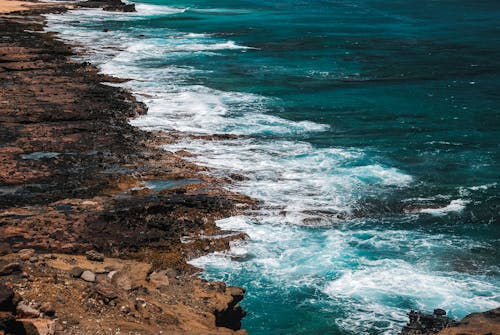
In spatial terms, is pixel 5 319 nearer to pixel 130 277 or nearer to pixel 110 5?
pixel 130 277

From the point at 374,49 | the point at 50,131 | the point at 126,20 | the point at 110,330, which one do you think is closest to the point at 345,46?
the point at 374,49

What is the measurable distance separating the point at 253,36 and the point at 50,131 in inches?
1674

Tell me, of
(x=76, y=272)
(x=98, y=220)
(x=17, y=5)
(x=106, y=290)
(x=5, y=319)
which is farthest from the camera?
(x=17, y=5)

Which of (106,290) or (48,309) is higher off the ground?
(48,309)

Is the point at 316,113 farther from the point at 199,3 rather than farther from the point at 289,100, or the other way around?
the point at 199,3

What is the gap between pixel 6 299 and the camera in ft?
39.3

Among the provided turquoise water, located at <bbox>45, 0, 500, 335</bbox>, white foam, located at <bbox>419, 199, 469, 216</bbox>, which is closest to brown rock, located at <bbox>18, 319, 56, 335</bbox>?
turquoise water, located at <bbox>45, 0, 500, 335</bbox>

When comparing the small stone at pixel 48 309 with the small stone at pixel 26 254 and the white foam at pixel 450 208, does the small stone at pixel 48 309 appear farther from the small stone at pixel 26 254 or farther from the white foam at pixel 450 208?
the white foam at pixel 450 208

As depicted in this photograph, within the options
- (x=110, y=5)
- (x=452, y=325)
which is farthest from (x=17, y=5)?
(x=452, y=325)

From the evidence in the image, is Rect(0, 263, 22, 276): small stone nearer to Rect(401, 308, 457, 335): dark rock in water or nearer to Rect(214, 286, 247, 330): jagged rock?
Rect(214, 286, 247, 330): jagged rock

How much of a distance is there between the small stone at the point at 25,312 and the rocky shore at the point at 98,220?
26mm

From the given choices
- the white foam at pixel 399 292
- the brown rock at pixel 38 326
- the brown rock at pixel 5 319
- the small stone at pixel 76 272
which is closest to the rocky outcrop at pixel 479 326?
the white foam at pixel 399 292

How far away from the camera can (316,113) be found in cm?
3888

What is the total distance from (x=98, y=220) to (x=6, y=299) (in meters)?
8.75
